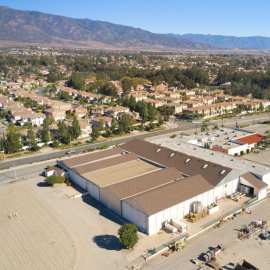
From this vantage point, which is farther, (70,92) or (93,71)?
(93,71)

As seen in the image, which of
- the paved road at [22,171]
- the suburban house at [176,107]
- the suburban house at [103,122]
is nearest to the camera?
the paved road at [22,171]

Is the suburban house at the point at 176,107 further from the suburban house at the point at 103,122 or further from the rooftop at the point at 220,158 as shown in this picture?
the rooftop at the point at 220,158

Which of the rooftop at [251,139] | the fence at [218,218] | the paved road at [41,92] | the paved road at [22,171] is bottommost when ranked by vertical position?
the paved road at [22,171]

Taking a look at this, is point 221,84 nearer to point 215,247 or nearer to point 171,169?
point 171,169

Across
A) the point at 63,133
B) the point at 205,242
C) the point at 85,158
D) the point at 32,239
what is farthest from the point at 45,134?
the point at 205,242

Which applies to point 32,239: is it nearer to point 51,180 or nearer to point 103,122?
point 51,180

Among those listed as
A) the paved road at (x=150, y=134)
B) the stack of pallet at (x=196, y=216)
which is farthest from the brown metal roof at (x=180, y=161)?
the paved road at (x=150, y=134)

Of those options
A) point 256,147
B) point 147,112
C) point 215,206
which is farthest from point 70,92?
point 215,206

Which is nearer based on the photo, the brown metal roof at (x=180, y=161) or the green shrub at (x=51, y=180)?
the brown metal roof at (x=180, y=161)
